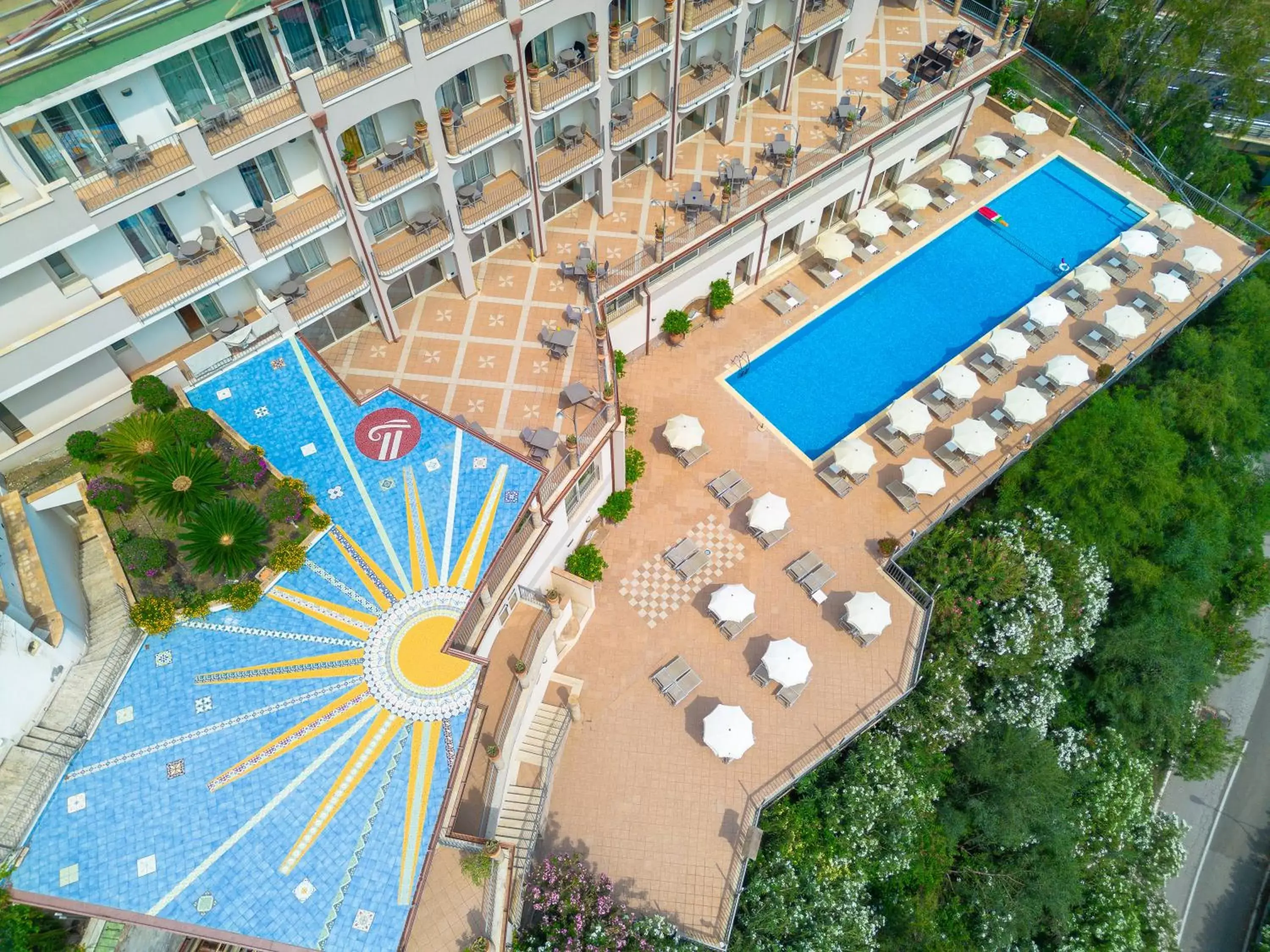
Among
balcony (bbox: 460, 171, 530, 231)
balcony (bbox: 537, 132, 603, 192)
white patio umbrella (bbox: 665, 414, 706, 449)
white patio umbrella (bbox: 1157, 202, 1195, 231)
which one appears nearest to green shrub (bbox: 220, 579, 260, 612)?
balcony (bbox: 460, 171, 530, 231)

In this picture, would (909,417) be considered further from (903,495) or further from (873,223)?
(873,223)

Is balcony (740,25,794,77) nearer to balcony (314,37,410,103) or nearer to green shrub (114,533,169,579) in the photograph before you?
balcony (314,37,410,103)

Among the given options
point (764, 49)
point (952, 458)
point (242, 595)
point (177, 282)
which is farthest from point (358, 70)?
point (952, 458)

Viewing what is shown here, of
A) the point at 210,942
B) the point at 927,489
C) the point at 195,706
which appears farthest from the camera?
the point at 927,489

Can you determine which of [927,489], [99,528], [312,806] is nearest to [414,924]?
[312,806]

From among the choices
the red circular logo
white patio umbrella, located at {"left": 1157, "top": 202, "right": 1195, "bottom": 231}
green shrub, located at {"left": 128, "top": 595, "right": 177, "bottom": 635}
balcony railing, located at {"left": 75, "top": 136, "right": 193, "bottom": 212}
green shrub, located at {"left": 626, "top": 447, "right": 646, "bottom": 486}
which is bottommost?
green shrub, located at {"left": 128, "top": 595, "right": 177, "bottom": 635}

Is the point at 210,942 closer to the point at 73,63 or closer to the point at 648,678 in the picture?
the point at 648,678
